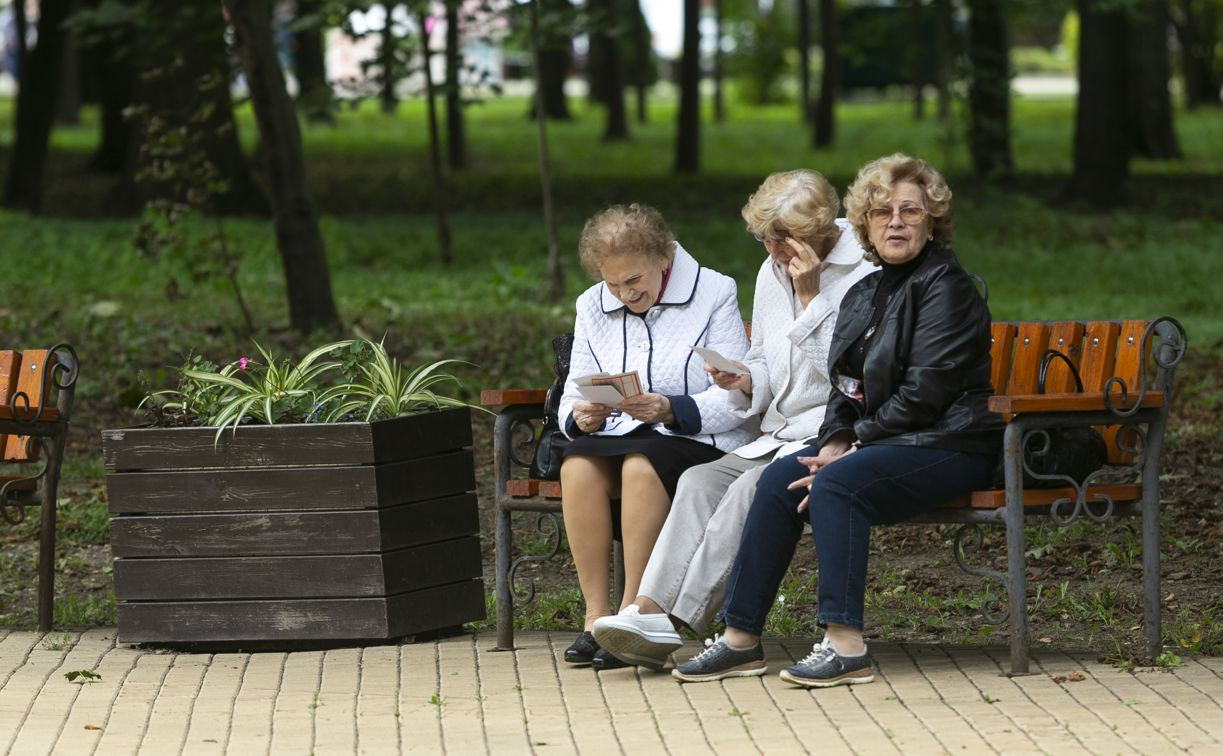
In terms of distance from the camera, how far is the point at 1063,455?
525 cm

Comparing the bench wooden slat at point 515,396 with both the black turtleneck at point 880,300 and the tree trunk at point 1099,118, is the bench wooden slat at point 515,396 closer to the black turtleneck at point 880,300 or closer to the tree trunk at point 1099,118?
the black turtleneck at point 880,300

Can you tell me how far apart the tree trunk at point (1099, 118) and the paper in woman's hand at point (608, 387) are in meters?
16.0

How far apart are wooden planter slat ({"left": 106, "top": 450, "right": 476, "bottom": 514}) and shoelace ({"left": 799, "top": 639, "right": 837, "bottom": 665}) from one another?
54.9 inches

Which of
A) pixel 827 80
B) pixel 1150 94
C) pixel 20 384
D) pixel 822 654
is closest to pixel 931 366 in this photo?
pixel 822 654

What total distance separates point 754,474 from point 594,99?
4198 centimetres

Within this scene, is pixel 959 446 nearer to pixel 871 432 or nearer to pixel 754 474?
pixel 871 432

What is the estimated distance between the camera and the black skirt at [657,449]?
5.46 meters

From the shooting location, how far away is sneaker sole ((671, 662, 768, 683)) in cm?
522

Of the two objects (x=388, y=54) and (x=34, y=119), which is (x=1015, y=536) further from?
(x=34, y=119)

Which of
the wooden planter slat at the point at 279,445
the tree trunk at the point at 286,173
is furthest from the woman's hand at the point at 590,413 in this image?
the tree trunk at the point at 286,173

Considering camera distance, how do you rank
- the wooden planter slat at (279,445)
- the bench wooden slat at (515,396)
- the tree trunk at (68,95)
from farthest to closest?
the tree trunk at (68,95), the bench wooden slat at (515,396), the wooden planter slat at (279,445)

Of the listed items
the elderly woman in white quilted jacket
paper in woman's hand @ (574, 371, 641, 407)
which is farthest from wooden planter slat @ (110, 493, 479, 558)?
paper in woman's hand @ (574, 371, 641, 407)

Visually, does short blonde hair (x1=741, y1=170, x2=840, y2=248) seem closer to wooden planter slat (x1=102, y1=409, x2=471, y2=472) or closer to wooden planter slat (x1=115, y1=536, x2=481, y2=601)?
wooden planter slat (x1=102, y1=409, x2=471, y2=472)

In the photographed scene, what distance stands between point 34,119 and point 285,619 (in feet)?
60.2
